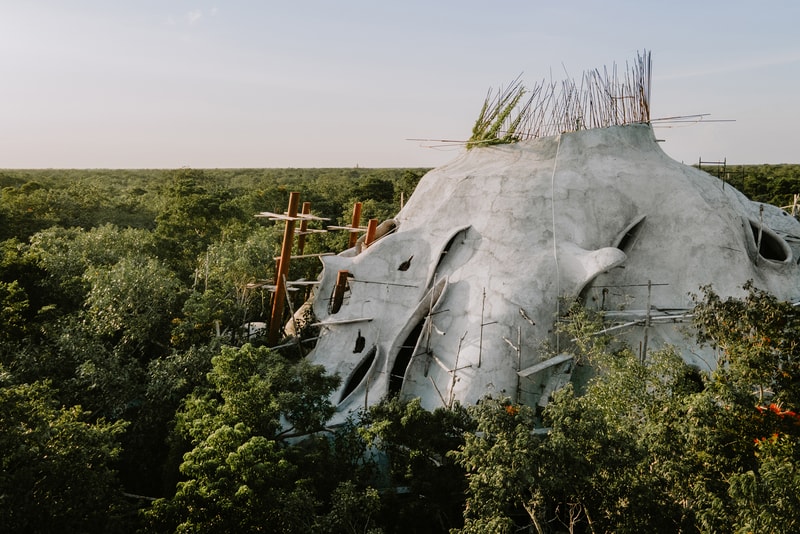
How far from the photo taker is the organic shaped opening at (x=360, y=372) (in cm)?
1638

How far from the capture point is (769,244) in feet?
58.0

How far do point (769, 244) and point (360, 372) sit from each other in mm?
12139

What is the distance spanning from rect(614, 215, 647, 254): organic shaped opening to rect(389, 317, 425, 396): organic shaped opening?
5530 millimetres

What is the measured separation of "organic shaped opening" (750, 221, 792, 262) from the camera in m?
16.7

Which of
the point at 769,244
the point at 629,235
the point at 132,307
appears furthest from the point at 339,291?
the point at 769,244

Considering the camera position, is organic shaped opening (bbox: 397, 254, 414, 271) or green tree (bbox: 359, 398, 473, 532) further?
organic shaped opening (bbox: 397, 254, 414, 271)

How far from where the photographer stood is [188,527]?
8758 millimetres

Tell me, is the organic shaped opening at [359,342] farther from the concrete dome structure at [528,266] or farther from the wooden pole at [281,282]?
the wooden pole at [281,282]

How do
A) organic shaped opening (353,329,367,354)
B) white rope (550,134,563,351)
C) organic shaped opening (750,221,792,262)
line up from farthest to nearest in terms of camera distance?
organic shaped opening (353,329,367,354) < organic shaped opening (750,221,792,262) < white rope (550,134,563,351)

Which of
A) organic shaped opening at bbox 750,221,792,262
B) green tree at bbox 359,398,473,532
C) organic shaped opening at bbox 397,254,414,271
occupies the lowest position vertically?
green tree at bbox 359,398,473,532

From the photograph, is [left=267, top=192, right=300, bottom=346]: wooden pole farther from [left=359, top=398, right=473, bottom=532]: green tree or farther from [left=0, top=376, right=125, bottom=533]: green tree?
[left=0, top=376, right=125, bottom=533]: green tree

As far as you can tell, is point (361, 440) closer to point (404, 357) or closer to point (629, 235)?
point (404, 357)

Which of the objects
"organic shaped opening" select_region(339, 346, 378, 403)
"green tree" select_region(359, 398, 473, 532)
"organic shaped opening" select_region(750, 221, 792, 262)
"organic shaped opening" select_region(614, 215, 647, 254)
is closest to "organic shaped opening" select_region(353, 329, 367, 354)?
"organic shaped opening" select_region(339, 346, 378, 403)

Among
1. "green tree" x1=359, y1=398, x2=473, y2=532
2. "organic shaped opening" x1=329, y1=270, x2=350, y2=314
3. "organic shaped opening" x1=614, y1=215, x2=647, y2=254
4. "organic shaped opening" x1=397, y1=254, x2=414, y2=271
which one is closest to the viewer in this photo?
"green tree" x1=359, y1=398, x2=473, y2=532
